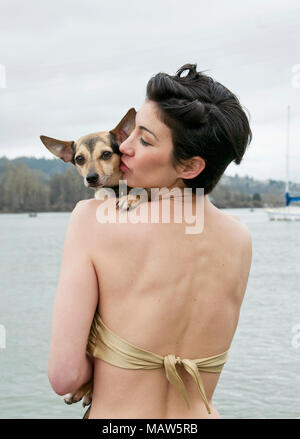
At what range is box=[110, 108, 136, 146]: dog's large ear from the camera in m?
2.30

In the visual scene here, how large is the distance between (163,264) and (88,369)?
335mm

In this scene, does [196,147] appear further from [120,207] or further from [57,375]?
[57,375]

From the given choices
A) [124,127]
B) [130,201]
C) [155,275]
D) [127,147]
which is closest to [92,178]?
[124,127]

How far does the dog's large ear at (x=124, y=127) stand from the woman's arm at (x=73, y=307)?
2.05 ft

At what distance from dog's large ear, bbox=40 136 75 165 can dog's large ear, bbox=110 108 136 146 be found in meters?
0.22

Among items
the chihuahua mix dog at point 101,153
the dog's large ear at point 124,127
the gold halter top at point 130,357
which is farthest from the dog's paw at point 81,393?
the dog's large ear at point 124,127

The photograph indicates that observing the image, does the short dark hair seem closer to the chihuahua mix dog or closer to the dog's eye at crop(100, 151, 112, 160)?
the chihuahua mix dog

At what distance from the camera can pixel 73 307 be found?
1.73 meters

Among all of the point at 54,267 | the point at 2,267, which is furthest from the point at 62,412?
the point at 2,267

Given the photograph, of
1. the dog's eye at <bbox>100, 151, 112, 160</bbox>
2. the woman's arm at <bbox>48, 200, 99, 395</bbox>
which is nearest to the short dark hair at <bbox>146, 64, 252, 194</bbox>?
the woman's arm at <bbox>48, 200, 99, 395</bbox>

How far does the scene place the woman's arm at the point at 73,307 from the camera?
68.1 inches

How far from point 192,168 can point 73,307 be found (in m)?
0.45

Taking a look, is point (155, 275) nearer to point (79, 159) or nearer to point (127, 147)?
point (127, 147)
